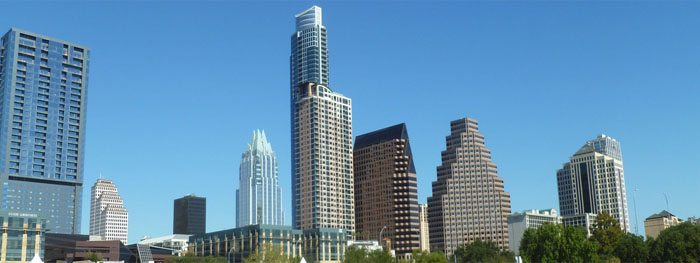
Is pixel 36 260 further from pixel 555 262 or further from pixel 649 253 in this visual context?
pixel 649 253

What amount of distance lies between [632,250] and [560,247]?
36673 mm

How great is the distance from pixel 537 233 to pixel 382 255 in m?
35.2

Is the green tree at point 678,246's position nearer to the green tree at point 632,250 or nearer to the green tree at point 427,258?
the green tree at point 632,250

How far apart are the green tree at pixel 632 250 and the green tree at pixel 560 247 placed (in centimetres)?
2700

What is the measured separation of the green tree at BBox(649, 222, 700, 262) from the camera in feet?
513

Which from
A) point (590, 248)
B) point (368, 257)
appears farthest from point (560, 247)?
point (368, 257)

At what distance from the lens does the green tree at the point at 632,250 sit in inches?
6668

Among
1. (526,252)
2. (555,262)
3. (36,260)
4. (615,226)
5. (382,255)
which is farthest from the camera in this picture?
(615,226)

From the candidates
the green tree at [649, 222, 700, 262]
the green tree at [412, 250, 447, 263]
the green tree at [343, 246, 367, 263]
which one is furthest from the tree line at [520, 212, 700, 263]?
the green tree at [343, 246, 367, 263]

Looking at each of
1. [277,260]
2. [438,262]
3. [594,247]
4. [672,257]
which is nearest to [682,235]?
[672,257]

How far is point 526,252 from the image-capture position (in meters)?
152

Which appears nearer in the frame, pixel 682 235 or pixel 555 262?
pixel 555 262

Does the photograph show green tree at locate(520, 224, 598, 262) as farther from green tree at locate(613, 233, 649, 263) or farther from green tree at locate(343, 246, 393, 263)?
green tree at locate(343, 246, 393, 263)

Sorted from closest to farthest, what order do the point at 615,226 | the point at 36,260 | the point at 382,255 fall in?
the point at 36,260 < the point at 382,255 < the point at 615,226
